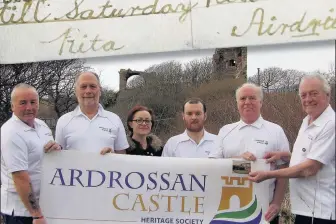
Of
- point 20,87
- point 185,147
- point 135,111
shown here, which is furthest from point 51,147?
point 185,147

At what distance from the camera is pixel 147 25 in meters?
2.89

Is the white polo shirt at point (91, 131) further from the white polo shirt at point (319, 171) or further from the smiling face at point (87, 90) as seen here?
the white polo shirt at point (319, 171)

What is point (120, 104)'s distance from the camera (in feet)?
9.52

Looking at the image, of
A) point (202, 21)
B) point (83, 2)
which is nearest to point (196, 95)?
point (202, 21)

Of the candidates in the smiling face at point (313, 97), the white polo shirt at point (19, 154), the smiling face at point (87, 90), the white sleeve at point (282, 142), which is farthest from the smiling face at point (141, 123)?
the smiling face at point (313, 97)

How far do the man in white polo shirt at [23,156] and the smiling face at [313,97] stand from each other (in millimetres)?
1442

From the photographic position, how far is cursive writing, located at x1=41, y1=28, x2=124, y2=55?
2.92 m

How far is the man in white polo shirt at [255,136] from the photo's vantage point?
279 centimetres

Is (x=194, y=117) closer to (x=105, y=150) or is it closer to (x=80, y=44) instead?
(x=105, y=150)

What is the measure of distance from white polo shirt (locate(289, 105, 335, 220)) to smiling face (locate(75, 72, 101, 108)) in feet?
3.92

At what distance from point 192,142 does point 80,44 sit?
0.89m

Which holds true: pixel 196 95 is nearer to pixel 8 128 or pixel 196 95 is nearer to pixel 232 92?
pixel 232 92

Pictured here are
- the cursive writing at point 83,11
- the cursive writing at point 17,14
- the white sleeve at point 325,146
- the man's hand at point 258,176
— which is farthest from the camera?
the cursive writing at point 17,14

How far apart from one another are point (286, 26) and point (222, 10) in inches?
14.8
